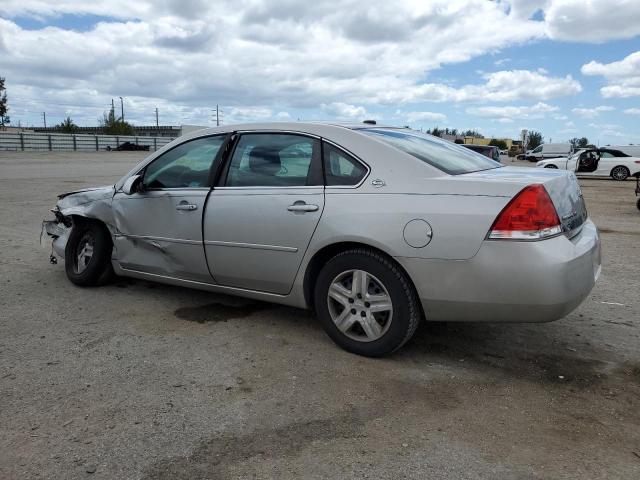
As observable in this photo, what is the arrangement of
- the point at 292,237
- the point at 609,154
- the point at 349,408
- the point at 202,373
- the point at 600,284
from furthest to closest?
the point at 609,154 → the point at 600,284 → the point at 292,237 → the point at 202,373 → the point at 349,408

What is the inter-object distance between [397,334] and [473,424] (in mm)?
773

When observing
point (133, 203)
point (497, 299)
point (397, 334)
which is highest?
point (133, 203)

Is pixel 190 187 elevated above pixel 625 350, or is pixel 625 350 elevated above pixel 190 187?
pixel 190 187

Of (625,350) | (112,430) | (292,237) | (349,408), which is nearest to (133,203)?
(292,237)

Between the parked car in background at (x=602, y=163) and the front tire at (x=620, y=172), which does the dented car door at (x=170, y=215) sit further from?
the front tire at (x=620, y=172)

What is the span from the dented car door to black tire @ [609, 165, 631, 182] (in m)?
26.0

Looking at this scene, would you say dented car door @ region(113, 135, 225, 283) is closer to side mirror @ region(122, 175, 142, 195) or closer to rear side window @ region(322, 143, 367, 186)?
side mirror @ region(122, 175, 142, 195)

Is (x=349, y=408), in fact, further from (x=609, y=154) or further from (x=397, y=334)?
(x=609, y=154)

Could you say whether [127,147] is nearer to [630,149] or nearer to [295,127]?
[630,149]

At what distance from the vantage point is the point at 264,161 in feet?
13.4

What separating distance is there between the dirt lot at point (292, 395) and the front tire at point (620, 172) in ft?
78.8

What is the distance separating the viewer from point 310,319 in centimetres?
441

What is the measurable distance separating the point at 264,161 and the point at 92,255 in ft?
6.79

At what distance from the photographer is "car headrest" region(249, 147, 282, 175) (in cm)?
402
